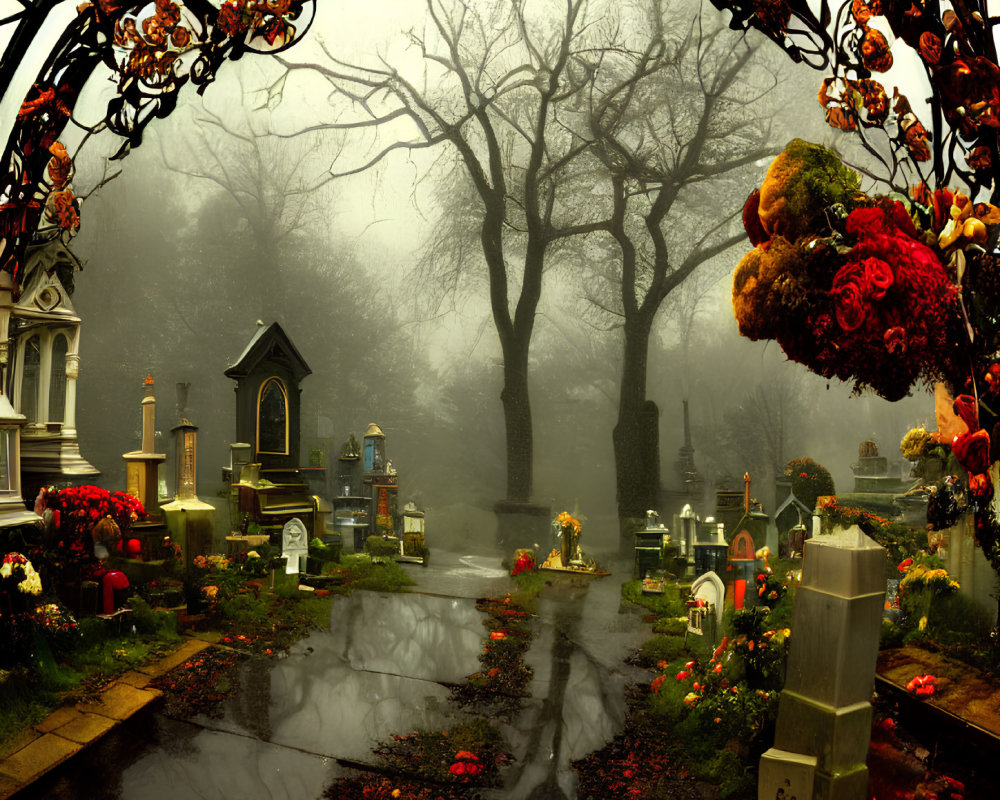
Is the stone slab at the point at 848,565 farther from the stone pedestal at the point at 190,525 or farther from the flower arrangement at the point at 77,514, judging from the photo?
the stone pedestal at the point at 190,525

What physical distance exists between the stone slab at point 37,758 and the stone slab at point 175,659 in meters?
0.88

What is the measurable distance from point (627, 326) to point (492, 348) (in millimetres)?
1446

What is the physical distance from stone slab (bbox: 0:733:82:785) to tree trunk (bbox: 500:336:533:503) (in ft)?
15.4

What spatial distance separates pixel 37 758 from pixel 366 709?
1771mm

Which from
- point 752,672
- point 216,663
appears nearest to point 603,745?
point 752,672

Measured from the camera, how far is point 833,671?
3.02 metres

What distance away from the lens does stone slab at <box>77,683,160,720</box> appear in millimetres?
4221

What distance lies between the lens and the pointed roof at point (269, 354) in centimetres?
729

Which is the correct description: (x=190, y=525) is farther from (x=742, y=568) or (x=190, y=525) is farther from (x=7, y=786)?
(x=742, y=568)

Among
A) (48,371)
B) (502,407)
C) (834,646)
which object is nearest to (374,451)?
(502,407)

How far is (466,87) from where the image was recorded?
7.81 metres

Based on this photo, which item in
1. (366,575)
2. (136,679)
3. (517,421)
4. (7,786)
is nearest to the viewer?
(7,786)

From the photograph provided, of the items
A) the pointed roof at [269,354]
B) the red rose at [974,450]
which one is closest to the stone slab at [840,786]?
the red rose at [974,450]

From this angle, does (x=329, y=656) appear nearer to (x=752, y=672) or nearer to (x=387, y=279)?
(x=752, y=672)
